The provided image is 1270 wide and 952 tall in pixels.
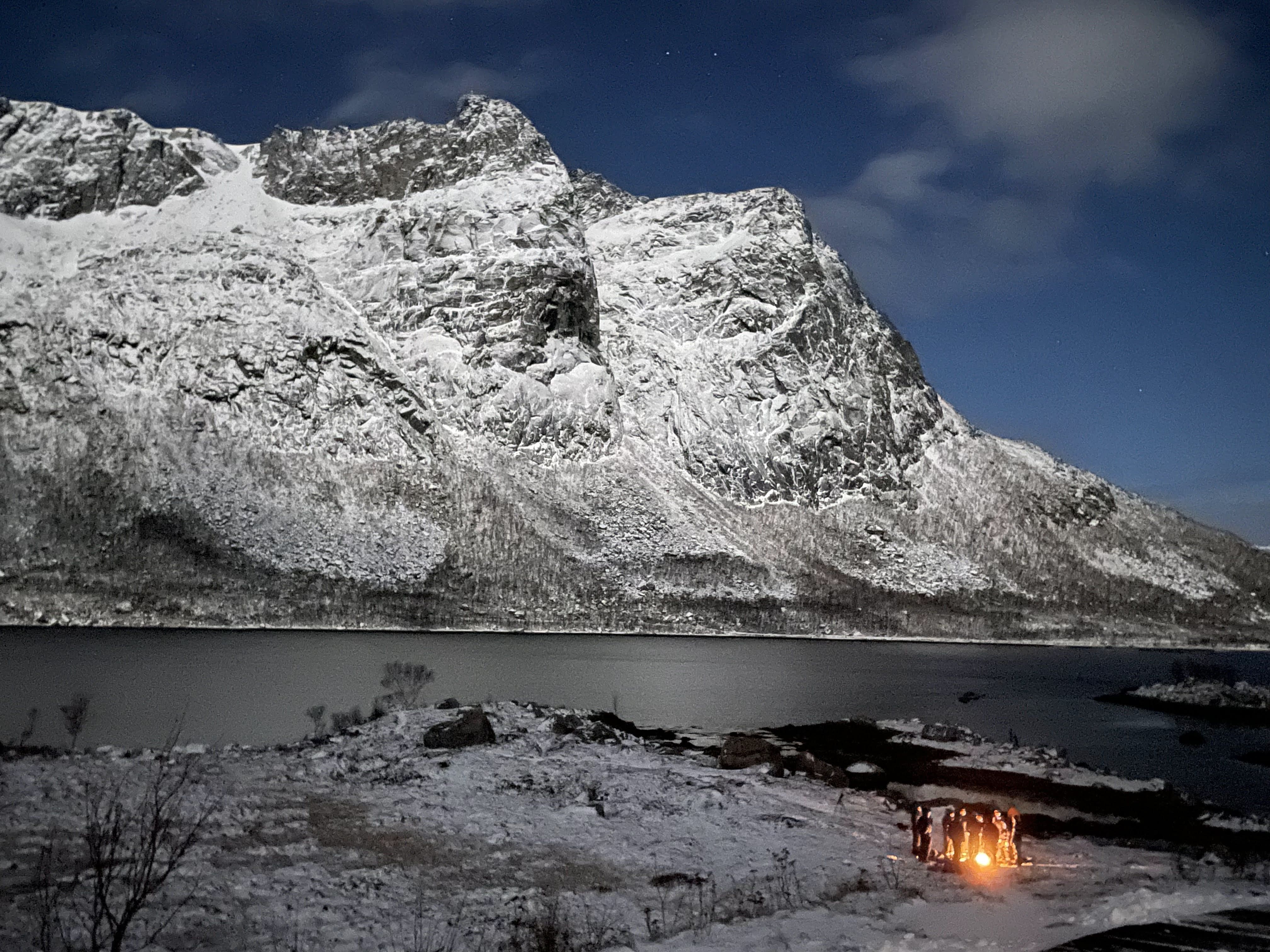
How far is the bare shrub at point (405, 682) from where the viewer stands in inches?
2264

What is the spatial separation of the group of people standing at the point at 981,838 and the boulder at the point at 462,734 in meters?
16.2

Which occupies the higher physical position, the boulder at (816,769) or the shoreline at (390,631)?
the boulder at (816,769)

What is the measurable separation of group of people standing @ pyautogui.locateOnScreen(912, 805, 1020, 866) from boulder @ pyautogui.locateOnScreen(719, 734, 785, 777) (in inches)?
Result: 496

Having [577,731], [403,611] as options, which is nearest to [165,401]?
[403,611]

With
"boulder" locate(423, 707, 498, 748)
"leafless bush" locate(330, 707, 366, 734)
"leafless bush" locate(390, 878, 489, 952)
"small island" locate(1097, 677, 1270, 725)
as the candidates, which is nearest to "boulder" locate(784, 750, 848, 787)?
"boulder" locate(423, 707, 498, 748)

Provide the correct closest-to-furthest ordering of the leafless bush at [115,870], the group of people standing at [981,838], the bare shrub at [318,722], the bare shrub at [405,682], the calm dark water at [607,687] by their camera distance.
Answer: the leafless bush at [115,870], the group of people standing at [981,838], the bare shrub at [318,722], the calm dark water at [607,687], the bare shrub at [405,682]

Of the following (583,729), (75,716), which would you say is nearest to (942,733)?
(583,729)

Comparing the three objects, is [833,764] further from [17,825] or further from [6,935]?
[6,935]

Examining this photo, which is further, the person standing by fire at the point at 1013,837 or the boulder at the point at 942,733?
the boulder at the point at 942,733

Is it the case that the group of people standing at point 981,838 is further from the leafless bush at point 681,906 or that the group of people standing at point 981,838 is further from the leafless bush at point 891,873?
the leafless bush at point 681,906

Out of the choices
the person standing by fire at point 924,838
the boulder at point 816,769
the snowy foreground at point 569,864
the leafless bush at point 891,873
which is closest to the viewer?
the snowy foreground at point 569,864

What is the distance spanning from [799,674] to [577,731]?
251 feet

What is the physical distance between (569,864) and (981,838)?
313 inches

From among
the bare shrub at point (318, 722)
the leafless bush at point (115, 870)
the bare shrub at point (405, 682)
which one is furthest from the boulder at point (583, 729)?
the leafless bush at point (115, 870)
